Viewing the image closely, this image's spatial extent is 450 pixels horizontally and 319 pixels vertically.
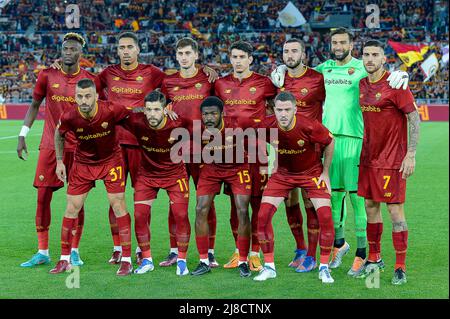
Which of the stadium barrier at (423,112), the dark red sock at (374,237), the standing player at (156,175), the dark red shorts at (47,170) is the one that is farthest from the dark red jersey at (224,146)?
the stadium barrier at (423,112)

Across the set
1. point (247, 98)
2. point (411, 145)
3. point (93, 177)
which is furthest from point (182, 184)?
→ point (411, 145)

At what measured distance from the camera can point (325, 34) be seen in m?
38.1

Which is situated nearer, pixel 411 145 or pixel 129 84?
pixel 411 145

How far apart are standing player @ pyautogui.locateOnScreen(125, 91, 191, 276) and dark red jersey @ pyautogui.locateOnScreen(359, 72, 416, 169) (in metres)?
1.79

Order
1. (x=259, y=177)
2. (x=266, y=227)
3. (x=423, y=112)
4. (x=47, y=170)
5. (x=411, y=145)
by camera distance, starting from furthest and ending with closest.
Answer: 1. (x=423, y=112)
2. (x=47, y=170)
3. (x=259, y=177)
4. (x=266, y=227)
5. (x=411, y=145)

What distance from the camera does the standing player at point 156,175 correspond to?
23.8 ft

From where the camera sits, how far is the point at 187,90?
25.6 feet

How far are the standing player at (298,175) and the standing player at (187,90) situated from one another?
895 millimetres

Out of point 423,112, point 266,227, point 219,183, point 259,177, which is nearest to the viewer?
point 266,227

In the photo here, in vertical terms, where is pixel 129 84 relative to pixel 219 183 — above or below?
above

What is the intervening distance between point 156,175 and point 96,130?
2.53ft

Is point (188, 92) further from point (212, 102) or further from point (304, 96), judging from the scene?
point (304, 96)

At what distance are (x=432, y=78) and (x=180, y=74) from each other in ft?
90.0

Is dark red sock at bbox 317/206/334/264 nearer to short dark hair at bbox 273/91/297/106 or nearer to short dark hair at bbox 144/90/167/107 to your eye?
short dark hair at bbox 273/91/297/106
